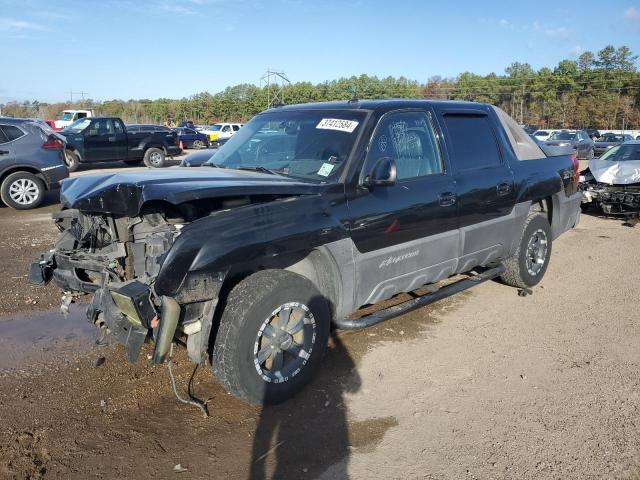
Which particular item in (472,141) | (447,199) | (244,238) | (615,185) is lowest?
(615,185)

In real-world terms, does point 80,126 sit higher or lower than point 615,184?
higher

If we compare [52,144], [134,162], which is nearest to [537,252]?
[52,144]

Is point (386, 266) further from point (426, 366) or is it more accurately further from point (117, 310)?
point (117, 310)

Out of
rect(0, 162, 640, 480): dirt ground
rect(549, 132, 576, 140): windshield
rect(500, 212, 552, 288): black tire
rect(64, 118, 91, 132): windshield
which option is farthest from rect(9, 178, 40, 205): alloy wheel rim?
rect(549, 132, 576, 140): windshield

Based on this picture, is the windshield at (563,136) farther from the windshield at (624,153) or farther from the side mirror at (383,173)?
the side mirror at (383,173)

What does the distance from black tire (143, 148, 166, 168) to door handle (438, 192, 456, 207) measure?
17.0 m

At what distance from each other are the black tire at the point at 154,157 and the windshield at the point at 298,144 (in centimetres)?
1577

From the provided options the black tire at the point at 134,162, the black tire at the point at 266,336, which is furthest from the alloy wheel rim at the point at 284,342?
the black tire at the point at 134,162

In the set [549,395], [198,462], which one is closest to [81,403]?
[198,462]

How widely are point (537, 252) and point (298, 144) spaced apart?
3.26 metres

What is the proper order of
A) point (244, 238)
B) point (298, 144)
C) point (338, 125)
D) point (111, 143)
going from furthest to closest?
point (111, 143) < point (298, 144) < point (338, 125) < point (244, 238)

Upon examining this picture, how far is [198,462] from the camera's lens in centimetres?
293

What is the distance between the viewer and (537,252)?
593 cm

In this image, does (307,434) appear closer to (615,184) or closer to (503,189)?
(503,189)
